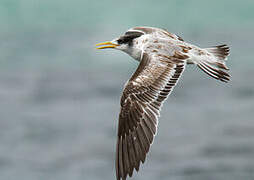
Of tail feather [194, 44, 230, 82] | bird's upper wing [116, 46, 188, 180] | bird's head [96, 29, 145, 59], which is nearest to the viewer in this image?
bird's upper wing [116, 46, 188, 180]

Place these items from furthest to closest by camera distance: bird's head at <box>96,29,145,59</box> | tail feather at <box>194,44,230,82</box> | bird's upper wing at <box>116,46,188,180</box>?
bird's head at <box>96,29,145,59</box> → tail feather at <box>194,44,230,82</box> → bird's upper wing at <box>116,46,188,180</box>

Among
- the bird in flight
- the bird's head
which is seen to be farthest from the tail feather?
the bird's head

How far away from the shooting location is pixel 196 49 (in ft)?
42.1

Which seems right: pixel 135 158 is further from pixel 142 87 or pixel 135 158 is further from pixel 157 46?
pixel 157 46

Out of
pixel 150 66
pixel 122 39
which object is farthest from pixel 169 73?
pixel 122 39

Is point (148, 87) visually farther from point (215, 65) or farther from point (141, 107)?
point (215, 65)

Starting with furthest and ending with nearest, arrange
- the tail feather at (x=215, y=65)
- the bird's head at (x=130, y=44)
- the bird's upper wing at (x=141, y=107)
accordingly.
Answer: the bird's head at (x=130, y=44) < the tail feather at (x=215, y=65) < the bird's upper wing at (x=141, y=107)

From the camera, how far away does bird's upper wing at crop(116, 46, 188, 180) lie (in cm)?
1121

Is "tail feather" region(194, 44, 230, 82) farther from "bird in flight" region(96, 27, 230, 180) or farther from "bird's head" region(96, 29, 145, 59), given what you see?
"bird's head" region(96, 29, 145, 59)

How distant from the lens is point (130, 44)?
13516 mm

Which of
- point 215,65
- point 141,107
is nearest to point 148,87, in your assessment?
point 141,107

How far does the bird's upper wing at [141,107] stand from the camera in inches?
441

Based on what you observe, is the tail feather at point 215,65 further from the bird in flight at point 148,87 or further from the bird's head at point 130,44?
the bird's head at point 130,44

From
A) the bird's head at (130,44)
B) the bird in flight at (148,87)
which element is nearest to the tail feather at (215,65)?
the bird in flight at (148,87)
